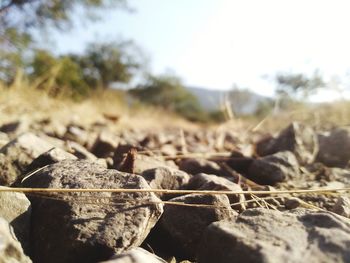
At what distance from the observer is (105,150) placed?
1.95 metres

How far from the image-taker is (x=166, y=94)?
3466cm

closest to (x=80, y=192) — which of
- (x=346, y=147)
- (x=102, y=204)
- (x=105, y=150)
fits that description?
(x=102, y=204)

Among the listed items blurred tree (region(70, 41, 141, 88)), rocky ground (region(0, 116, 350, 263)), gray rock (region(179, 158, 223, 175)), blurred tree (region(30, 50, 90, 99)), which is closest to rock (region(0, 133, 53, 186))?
rocky ground (region(0, 116, 350, 263))

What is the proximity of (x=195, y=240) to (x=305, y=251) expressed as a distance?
0.29m

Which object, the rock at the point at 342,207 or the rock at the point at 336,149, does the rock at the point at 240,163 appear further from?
the rock at the point at 342,207

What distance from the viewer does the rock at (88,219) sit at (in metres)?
0.73

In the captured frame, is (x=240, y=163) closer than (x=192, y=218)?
No

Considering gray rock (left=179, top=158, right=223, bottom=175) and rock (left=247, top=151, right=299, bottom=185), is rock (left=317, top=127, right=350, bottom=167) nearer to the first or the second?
rock (left=247, top=151, right=299, bottom=185)

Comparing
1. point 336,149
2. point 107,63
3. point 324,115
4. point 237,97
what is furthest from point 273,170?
point 107,63

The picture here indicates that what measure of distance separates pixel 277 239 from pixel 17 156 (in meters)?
0.85

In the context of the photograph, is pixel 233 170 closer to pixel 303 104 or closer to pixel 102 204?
pixel 102 204

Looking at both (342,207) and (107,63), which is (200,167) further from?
(107,63)

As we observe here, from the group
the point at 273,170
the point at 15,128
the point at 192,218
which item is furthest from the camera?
the point at 15,128

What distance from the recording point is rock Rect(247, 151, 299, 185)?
149 cm
